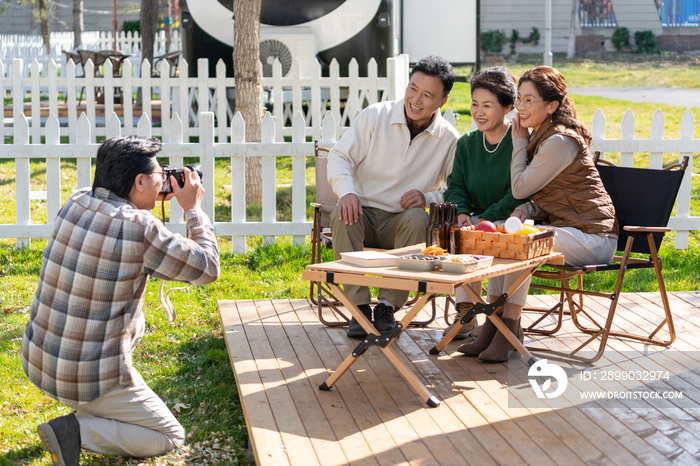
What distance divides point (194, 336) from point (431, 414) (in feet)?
6.01

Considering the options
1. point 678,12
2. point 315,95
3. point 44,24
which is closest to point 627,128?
point 315,95

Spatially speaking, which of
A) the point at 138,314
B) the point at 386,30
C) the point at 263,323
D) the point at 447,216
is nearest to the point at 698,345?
the point at 447,216

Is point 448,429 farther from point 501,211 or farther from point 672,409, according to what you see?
point 501,211

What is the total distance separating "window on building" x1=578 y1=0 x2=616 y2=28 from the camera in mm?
26672

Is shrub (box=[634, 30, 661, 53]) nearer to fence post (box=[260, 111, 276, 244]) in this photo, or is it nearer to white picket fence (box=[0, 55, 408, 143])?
white picket fence (box=[0, 55, 408, 143])

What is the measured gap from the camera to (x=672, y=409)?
2.95 metres

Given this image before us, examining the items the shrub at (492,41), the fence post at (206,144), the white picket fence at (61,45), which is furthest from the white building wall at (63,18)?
the fence post at (206,144)

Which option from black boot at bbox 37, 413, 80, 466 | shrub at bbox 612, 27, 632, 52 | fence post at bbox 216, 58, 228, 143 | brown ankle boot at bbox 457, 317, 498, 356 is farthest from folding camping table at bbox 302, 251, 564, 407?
shrub at bbox 612, 27, 632, 52

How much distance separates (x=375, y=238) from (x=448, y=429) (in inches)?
61.4

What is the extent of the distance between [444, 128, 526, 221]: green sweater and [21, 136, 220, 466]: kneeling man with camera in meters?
1.63

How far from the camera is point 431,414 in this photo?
9.64 feet

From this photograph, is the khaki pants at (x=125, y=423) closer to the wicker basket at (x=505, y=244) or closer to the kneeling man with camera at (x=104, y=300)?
the kneeling man with camera at (x=104, y=300)

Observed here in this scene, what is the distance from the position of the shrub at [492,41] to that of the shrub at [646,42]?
464 cm

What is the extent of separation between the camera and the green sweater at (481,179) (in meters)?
3.87
